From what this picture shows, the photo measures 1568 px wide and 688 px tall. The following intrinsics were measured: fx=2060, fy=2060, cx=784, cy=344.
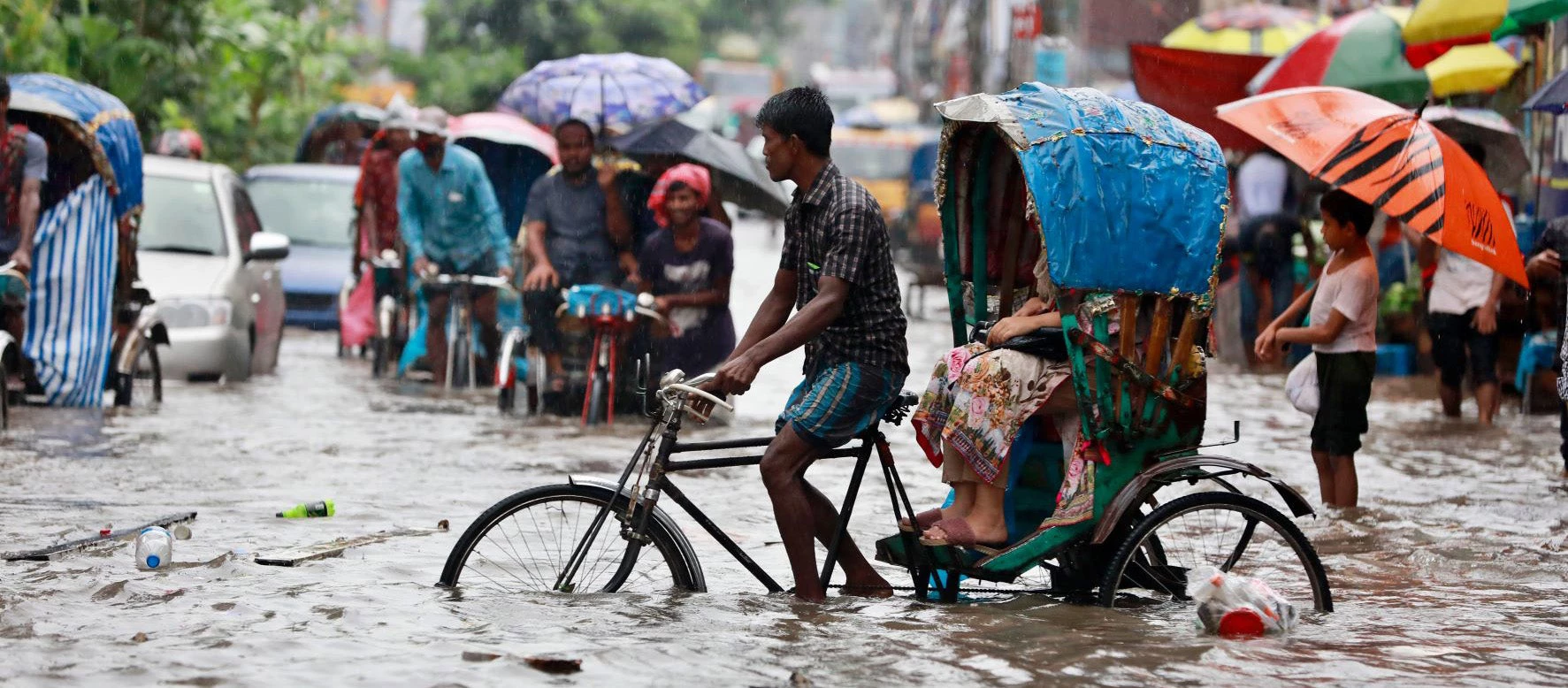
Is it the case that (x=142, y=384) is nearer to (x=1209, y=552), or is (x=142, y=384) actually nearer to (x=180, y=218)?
(x=180, y=218)

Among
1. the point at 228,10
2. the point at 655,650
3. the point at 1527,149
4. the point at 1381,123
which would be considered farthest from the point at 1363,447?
the point at 228,10

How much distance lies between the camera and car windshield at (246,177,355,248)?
1956 cm

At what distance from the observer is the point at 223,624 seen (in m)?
5.95

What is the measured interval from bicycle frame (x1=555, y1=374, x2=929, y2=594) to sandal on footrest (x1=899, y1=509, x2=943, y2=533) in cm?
2

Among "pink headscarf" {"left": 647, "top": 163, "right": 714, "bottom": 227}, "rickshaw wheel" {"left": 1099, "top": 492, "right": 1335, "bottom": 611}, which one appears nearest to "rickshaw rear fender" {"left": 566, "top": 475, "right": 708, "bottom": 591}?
"rickshaw wheel" {"left": 1099, "top": 492, "right": 1335, "bottom": 611}

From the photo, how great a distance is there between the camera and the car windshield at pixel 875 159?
45062mm

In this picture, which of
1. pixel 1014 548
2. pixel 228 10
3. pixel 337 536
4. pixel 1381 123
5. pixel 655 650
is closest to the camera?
pixel 655 650

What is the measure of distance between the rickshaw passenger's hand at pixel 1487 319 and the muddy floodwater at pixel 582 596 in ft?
3.10

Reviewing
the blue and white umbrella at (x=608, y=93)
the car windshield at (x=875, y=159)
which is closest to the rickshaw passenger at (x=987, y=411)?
the blue and white umbrella at (x=608, y=93)

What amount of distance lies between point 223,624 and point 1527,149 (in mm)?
13569

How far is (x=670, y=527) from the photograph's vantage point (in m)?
6.23

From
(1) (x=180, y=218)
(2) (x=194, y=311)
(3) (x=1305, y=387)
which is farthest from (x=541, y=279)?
(3) (x=1305, y=387)

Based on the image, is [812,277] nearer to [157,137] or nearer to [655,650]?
[655,650]

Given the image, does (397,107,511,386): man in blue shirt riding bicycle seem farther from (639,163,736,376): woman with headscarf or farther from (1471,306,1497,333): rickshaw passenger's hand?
(1471,306,1497,333): rickshaw passenger's hand
